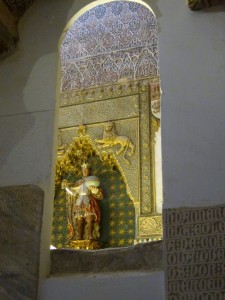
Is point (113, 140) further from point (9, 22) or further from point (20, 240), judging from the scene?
point (20, 240)

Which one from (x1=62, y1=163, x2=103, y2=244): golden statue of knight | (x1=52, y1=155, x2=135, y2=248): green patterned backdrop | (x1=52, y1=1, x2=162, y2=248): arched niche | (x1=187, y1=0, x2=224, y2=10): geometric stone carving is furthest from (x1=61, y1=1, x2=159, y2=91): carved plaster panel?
(x1=187, y1=0, x2=224, y2=10): geometric stone carving

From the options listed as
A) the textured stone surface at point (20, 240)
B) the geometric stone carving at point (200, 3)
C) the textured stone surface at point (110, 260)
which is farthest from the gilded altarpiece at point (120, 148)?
the geometric stone carving at point (200, 3)

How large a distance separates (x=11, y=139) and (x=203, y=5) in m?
1.73

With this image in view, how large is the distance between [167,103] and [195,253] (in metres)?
1.05

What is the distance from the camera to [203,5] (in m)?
3.38

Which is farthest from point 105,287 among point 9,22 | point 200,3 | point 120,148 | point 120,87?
point 120,87

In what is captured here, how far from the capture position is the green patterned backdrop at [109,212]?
8.32 m

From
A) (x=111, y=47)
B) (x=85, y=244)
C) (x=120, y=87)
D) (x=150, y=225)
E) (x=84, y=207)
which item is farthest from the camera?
(x=111, y=47)

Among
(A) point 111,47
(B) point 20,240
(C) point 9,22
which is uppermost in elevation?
(A) point 111,47

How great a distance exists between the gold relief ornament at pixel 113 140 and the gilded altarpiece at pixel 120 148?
0.10ft

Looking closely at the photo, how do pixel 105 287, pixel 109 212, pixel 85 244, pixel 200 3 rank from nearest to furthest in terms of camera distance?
pixel 105 287, pixel 200 3, pixel 85 244, pixel 109 212

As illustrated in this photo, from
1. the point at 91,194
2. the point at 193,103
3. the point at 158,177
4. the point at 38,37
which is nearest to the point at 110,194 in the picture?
the point at 91,194

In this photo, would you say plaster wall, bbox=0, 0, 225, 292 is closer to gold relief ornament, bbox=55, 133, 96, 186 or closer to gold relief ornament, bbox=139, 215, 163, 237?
gold relief ornament, bbox=139, 215, 163, 237

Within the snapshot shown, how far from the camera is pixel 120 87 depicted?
368 inches
